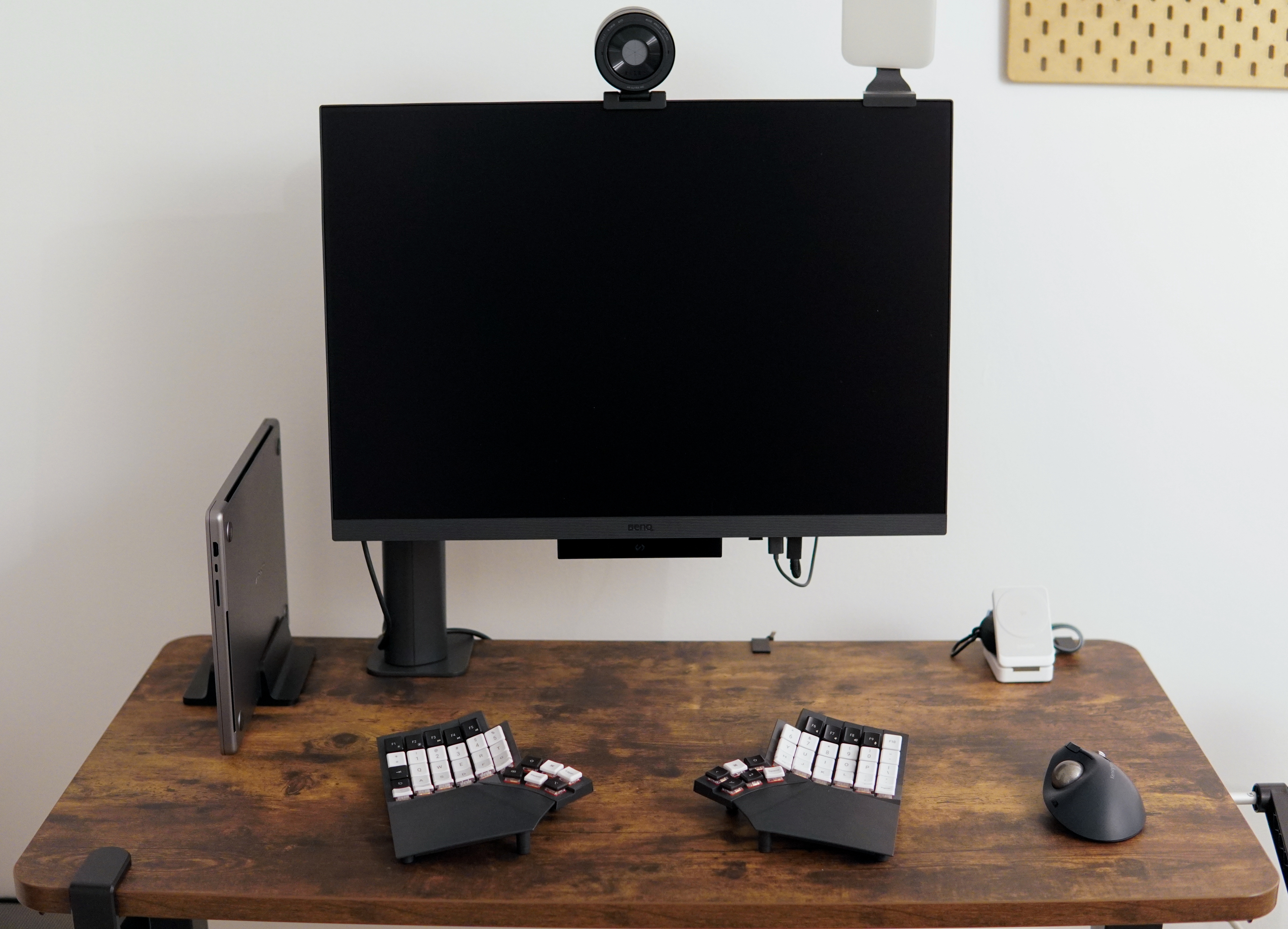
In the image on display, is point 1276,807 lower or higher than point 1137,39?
lower

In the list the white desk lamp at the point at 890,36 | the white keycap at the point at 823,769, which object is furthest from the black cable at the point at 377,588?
the white desk lamp at the point at 890,36

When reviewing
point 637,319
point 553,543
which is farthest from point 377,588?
point 637,319

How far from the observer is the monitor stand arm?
4.36 ft

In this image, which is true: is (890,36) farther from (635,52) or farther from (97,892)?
(97,892)

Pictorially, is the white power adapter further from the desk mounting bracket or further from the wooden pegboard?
the wooden pegboard

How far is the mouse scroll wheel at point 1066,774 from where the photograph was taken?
1.03 m

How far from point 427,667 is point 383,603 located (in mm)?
100

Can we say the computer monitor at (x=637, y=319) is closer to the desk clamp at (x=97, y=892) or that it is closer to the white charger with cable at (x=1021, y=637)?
the white charger with cable at (x=1021, y=637)

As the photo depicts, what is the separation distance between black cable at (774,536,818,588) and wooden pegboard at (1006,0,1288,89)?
70 cm

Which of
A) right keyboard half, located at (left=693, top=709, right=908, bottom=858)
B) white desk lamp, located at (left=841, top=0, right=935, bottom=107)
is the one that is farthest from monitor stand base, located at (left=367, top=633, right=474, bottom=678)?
white desk lamp, located at (left=841, top=0, right=935, bottom=107)

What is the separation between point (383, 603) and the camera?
4.43 feet

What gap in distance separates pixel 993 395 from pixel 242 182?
1.10 metres

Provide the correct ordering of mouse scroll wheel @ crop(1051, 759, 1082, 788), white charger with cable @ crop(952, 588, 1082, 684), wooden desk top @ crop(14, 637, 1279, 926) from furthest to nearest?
white charger with cable @ crop(952, 588, 1082, 684)
mouse scroll wheel @ crop(1051, 759, 1082, 788)
wooden desk top @ crop(14, 637, 1279, 926)

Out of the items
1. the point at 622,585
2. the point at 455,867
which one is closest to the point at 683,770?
the point at 455,867
